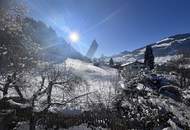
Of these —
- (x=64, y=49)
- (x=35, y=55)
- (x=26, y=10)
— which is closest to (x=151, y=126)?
(x=35, y=55)

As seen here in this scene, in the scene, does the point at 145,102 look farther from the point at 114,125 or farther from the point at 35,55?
the point at 35,55

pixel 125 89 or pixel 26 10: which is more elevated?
pixel 26 10

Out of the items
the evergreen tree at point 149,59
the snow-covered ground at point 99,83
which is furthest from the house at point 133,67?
the snow-covered ground at point 99,83

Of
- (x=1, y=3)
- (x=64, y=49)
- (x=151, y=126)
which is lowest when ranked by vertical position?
(x=151, y=126)

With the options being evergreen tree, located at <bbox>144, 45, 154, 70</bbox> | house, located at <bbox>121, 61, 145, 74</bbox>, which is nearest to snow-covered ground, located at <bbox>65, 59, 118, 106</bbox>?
house, located at <bbox>121, 61, 145, 74</bbox>

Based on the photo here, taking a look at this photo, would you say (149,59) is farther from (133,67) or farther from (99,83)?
(99,83)

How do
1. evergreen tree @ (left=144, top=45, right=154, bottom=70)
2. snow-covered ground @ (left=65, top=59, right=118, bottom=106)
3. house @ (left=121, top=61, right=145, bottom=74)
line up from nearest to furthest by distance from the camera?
snow-covered ground @ (left=65, top=59, right=118, bottom=106) → house @ (left=121, top=61, right=145, bottom=74) → evergreen tree @ (left=144, top=45, right=154, bottom=70)

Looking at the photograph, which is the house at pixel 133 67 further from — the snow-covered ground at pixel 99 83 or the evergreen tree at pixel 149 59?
the snow-covered ground at pixel 99 83

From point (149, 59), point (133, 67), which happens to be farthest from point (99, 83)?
point (133, 67)

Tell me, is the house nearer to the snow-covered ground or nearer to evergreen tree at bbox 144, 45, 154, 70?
evergreen tree at bbox 144, 45, 154, 70

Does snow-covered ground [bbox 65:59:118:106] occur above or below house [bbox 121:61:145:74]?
below

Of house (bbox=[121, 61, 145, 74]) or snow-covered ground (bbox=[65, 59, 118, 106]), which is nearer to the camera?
snow-covered ground (bbox=[65, 59, 118, 106])

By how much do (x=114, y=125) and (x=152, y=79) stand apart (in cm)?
2314

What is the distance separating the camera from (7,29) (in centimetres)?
1113
